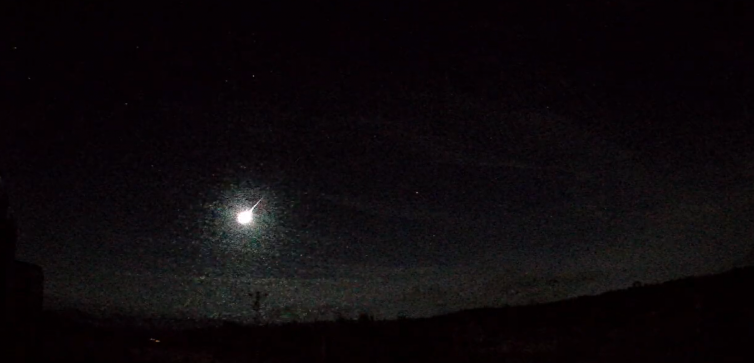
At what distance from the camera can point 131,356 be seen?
27375 mm

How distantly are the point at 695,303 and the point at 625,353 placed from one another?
375 cm

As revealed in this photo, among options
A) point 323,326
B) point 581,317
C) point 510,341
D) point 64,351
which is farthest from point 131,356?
point 581,317

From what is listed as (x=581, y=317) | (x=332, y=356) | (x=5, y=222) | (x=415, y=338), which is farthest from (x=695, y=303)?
(x=5, y=222)

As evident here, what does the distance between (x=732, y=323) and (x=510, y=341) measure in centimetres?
931

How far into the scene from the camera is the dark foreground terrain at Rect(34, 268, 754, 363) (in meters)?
24.5

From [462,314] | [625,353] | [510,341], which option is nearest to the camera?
[625,353]

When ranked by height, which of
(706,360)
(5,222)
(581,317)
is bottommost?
(706,360)

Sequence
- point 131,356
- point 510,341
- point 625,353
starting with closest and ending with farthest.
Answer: point 625,353, point 131,356, point 510,341

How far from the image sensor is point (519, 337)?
29672mm

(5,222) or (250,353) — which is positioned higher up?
(5,222)

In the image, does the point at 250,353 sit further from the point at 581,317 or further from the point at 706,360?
the point at 706,360

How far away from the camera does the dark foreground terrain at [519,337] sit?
80.2ft

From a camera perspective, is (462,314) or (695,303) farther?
(462,314)

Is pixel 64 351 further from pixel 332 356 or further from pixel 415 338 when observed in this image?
pixel 415 338
